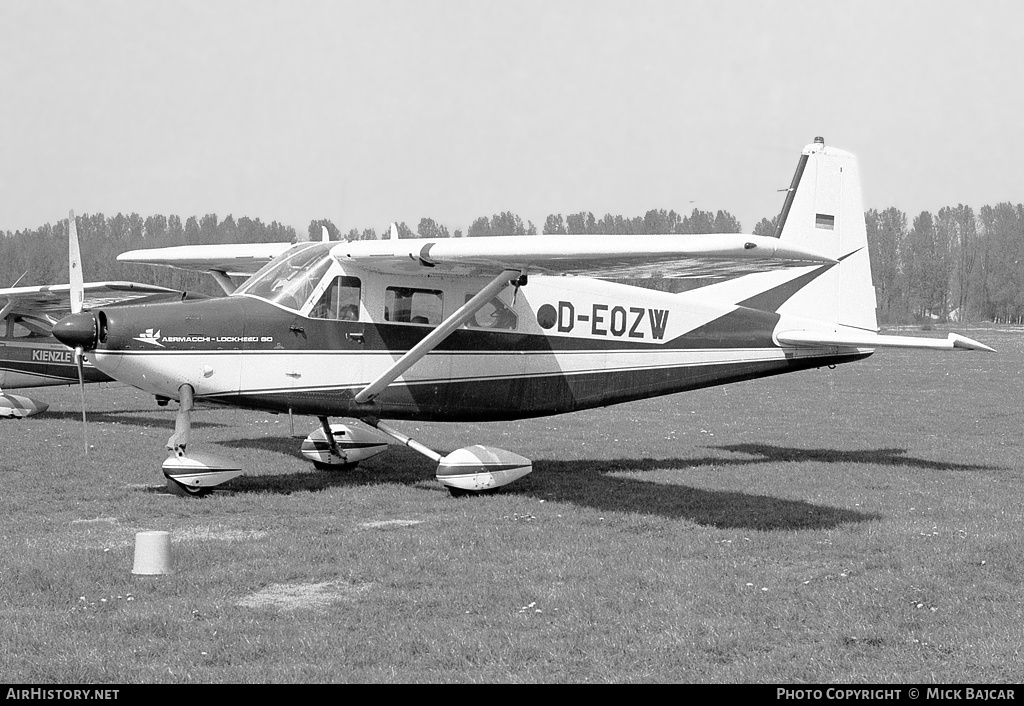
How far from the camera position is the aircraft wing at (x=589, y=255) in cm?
838

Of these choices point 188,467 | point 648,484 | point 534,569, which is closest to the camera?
point 534,569

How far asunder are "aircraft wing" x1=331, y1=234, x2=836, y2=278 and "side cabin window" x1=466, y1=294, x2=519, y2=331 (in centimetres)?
59

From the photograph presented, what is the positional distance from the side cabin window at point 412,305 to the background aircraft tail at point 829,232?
4974 millimetres

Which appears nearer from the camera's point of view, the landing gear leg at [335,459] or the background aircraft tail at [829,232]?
the landing gear leg at [335,459]

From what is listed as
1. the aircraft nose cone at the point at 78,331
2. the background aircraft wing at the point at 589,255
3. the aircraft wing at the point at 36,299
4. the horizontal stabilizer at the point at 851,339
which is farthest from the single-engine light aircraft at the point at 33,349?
the horizontal stabilizer at the point at 851,339

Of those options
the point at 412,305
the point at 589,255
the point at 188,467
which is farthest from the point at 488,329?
the point at 188,467

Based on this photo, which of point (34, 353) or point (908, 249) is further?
point (908, 249)

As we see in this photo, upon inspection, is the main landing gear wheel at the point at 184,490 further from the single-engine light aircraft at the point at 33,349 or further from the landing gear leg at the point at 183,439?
the single-engine light aircraft at the point at 33,349

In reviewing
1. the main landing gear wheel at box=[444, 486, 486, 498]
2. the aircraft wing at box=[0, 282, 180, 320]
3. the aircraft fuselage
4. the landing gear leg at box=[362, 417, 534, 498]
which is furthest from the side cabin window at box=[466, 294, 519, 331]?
the aircraft wing at box=[0, 282, 180, 320]

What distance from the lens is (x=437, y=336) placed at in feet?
36.2

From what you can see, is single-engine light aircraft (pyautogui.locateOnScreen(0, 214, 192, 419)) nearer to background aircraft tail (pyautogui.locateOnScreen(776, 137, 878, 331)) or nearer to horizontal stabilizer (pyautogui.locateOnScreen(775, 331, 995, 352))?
background aircraft tail (pyautogui.locateOnScreen(776, 137, 878, 331))

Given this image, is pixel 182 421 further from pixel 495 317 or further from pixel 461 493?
pixel 495 317

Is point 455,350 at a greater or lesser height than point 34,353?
greater

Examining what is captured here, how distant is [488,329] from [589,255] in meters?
2.81
